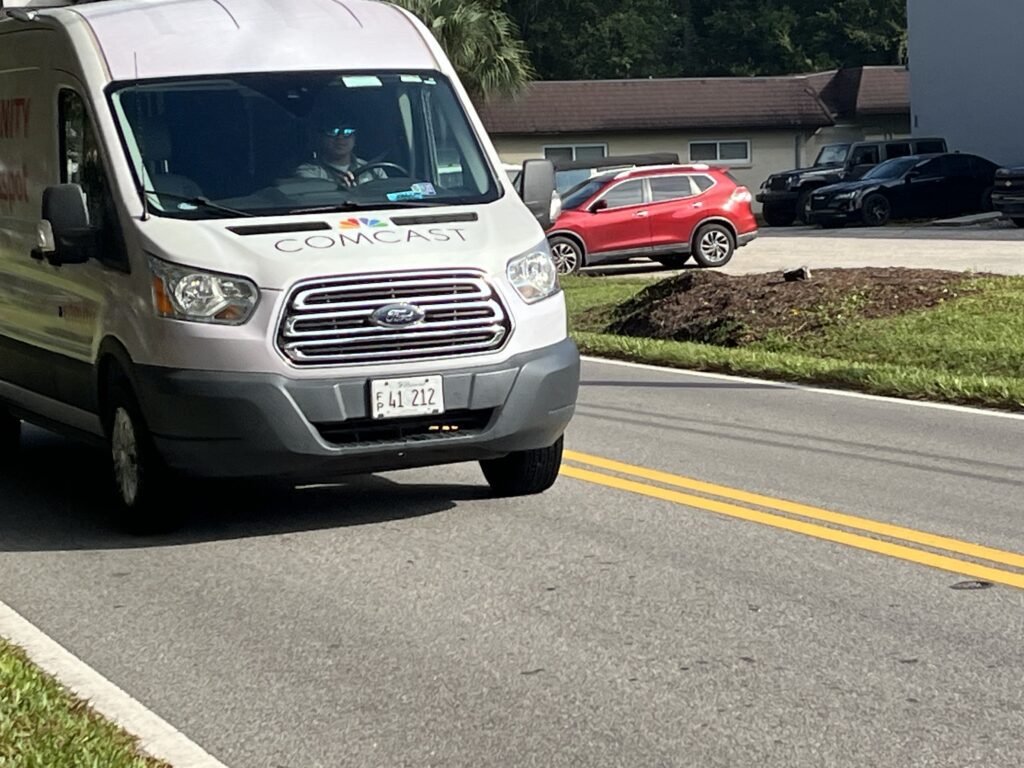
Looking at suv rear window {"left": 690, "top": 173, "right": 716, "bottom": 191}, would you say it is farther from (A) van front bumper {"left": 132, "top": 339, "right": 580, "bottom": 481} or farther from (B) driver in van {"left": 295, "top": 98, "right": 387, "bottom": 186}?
(A) van front bumper {"left": 132, "top": 339, "right": 580, "bottom": 481}

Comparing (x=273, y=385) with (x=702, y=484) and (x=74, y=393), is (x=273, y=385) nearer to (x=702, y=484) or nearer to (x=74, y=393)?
(x=74, y=393)

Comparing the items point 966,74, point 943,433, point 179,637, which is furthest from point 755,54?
point 179,637

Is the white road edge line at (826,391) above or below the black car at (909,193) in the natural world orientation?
above

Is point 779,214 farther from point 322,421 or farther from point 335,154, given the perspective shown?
point 322,421

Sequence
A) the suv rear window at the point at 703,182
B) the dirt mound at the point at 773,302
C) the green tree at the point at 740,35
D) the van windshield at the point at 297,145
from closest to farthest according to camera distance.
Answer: the van windshield at the point at 297,145 → the dirt mound at the point at 773,302 → the suv rear window at the point at 703,182 → the green tree at the point at 740,35

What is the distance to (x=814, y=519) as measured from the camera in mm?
8242

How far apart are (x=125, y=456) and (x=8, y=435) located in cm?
297

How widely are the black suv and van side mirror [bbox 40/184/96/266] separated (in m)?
36.3

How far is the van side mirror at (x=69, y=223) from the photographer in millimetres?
8508

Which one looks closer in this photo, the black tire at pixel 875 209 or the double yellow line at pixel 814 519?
the double yellow line at pixel 814 519

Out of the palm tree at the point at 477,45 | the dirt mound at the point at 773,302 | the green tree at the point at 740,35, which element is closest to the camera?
the dirt mound at the point at 773,302

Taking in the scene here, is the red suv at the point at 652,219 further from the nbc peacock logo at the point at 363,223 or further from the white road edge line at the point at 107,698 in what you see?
the white road edge line at the point at 107,698

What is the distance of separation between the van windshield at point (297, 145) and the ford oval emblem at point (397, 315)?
2.70 feet

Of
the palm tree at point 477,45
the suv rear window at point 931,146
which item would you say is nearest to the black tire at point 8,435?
the palm tree at point 477,45
